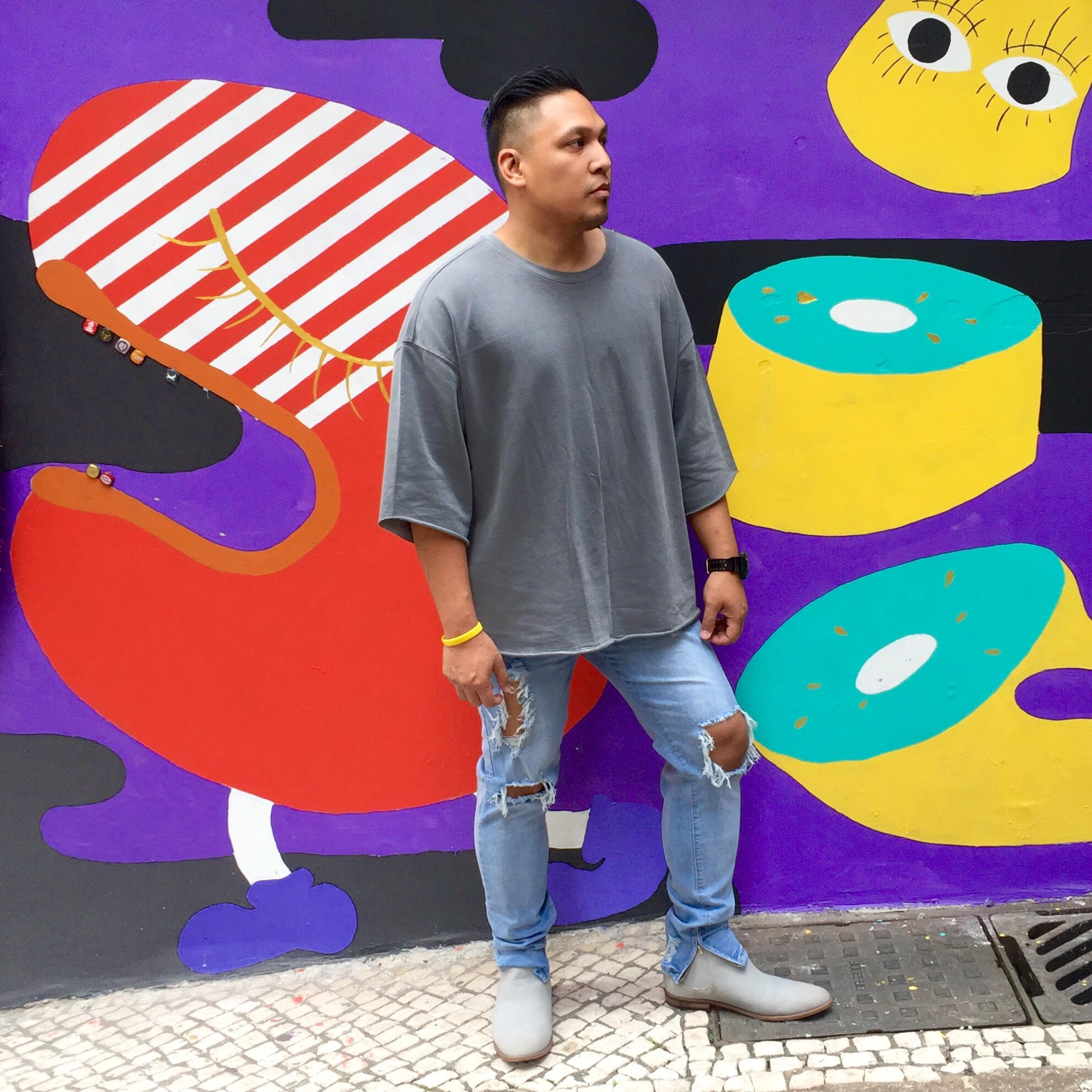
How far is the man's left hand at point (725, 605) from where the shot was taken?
238 cm

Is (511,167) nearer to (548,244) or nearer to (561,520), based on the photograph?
(548,244)

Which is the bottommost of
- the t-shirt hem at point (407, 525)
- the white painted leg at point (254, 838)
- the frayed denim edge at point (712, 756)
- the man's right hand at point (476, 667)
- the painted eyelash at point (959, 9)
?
the white painted leg at point (254, 838)

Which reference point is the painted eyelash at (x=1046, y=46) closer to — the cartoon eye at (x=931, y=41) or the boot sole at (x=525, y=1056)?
the cartoon eye at (x=931, y=41)

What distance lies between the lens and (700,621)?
2.63 meters

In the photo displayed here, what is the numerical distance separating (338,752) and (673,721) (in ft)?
2.89

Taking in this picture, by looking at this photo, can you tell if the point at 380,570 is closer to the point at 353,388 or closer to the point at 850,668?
the point at 353,388

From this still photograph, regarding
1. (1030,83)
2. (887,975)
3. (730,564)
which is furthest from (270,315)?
(887,975)

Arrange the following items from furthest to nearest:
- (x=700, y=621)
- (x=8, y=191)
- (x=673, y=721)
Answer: (x=700, y=621), (x=8, y=191), (x=673, y=721)

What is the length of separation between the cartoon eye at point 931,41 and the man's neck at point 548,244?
3.12 ft

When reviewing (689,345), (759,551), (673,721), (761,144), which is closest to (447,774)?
(673,721)

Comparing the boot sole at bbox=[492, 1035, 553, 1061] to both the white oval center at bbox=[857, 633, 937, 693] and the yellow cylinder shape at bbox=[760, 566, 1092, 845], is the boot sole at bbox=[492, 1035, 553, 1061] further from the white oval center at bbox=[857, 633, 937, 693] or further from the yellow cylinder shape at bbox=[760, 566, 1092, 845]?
the white oval center at bbox=[857, 633, 937, 693]

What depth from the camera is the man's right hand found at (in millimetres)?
2139

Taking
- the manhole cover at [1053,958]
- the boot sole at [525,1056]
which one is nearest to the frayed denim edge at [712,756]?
the boot sole at [525,1056]

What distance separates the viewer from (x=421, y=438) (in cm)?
208
